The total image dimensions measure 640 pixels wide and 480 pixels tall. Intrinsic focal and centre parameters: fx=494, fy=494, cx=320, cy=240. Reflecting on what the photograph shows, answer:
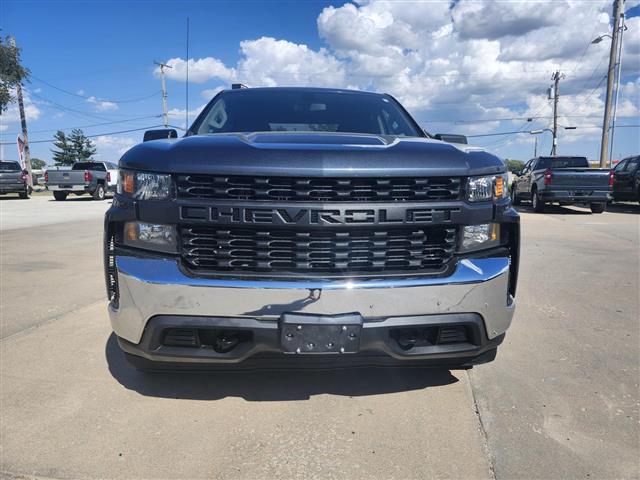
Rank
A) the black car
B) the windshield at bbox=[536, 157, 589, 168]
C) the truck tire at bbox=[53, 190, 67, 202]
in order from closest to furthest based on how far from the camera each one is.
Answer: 1. the black car
2. the windshield at bbox=[536, 157, 589, 168]
3. the truck tire at bbox=[53, 190, 67, 202]

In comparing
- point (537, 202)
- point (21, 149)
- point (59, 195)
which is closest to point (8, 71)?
point (21, 149)

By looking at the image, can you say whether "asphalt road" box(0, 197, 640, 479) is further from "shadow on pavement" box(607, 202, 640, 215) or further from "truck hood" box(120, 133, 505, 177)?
"shadow on pavement" box(607, 202, 640, 215)

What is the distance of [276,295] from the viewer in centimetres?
226

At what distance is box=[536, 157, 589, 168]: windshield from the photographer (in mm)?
16484

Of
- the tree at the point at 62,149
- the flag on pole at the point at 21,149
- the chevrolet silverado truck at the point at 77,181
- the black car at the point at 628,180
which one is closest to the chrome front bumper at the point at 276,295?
the black car at the point at 628,180

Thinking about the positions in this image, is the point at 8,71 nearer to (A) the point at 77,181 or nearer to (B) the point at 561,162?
(A) the point at 77,181

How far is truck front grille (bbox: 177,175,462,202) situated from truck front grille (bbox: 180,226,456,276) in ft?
0.50

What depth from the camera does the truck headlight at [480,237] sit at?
98.2 inches

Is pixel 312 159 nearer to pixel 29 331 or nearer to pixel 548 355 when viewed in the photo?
pixel 548 355

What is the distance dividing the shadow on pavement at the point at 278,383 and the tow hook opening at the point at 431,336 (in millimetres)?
502

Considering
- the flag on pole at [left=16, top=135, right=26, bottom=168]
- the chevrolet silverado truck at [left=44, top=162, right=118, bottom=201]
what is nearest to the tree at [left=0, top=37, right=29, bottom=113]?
the flag on pole at [left=16, top=135, right=26, bottom=168]

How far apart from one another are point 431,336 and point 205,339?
1.12 meters

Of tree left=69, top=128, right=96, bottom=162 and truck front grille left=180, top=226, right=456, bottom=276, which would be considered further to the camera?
tree left=69, top=128, right=96, bottom=162

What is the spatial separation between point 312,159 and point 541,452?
5.81 ft
